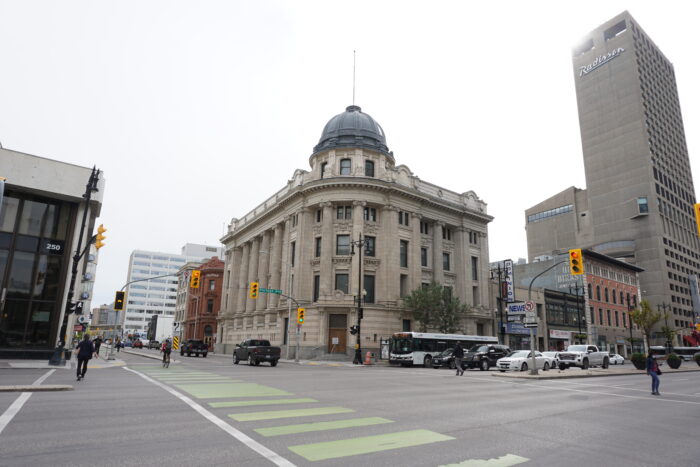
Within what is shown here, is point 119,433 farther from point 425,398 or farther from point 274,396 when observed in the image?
point 425,398

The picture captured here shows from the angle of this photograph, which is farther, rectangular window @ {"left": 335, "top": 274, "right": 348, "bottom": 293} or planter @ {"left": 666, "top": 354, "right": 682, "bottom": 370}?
rectangular window @ {"left": 335, "top": 274, "right": 348, "bottom": 293}

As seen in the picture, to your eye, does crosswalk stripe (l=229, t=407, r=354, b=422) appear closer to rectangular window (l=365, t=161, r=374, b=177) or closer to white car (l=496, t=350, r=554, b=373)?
white car (l=496, t=350, r=554, b=373)

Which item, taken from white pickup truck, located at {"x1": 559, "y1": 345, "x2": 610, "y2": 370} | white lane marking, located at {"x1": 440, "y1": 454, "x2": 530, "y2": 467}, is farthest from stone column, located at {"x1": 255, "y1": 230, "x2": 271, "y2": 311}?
white lane marking, located at {"x1": 440, "y1": 454, "x2": 530, "y2": 467}

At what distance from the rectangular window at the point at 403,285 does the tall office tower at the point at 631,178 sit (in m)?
77.8

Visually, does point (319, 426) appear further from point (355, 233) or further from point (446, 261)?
point (446, 261)

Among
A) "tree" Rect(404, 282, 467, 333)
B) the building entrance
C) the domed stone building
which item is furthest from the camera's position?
the domed stone building

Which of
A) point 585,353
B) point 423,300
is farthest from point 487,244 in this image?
point 585,353

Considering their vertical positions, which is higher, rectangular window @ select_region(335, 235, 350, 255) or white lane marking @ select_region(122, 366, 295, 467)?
rectangular window @ select_region(335, 235, 350, 255)

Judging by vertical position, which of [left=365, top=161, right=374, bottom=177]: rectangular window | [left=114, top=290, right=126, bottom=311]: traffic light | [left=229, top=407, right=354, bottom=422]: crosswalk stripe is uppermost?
[left=365, top=161, right=374, bottom=177]: rectangular window

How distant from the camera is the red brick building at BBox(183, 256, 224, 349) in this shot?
253 ft

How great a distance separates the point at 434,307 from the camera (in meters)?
41.9

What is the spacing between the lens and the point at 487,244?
55.6 metres

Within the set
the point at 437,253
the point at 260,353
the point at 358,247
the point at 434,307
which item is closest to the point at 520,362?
the point at 434,307

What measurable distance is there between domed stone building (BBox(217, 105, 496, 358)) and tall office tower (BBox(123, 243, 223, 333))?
110508 mm
